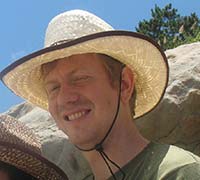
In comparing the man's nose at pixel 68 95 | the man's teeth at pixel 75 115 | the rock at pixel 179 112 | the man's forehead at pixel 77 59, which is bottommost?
the rock at pixel 179 112

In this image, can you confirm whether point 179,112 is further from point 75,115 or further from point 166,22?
point 166,22

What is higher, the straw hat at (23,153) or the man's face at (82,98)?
the man's face at (82,98)

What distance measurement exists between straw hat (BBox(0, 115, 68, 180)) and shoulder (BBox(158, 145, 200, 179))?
13.5 inches

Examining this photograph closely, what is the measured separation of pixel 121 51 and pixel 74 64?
190mm

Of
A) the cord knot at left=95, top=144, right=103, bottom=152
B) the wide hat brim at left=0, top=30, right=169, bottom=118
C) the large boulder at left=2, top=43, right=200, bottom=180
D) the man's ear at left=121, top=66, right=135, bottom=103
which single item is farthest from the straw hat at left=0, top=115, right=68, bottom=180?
the large boulder at left=2, top=43, right=200, bottom=180

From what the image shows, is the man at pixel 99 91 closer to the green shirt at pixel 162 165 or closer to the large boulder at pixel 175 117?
the green shirt at pixel 162 165

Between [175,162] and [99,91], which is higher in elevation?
[99,91]

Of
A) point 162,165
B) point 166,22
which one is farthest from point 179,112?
point 166,22

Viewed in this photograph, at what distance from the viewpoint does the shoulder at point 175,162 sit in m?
2.19

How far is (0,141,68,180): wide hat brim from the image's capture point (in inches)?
81.8

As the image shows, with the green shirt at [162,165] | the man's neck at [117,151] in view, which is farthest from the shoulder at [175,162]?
the man's neck at [117,151]

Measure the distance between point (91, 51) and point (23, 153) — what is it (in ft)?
1.66

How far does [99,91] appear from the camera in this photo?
2.42m

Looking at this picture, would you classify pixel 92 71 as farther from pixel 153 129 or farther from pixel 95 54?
pixel 153 129
